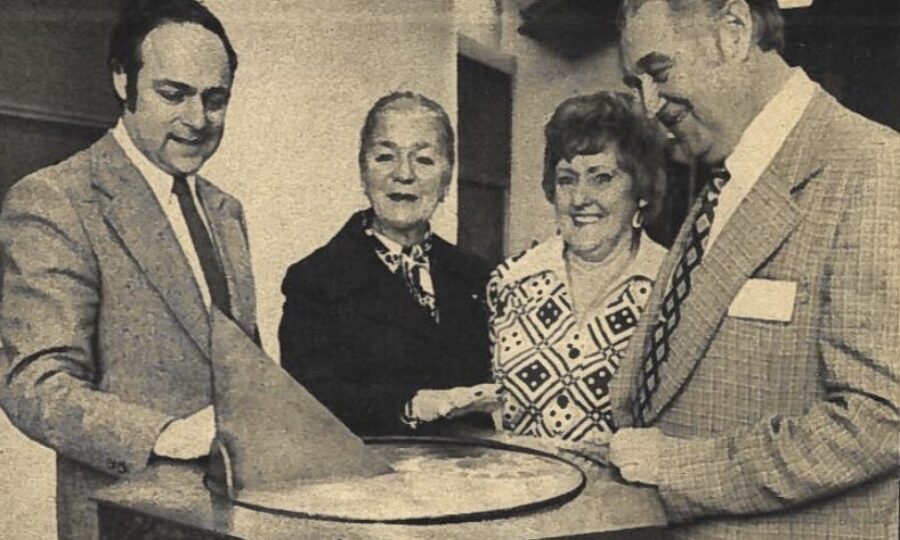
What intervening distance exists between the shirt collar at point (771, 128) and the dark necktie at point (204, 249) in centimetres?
101

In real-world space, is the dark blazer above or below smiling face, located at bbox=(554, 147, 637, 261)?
below

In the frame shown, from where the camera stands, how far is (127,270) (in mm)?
2117

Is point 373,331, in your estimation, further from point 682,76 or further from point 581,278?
point 682,76

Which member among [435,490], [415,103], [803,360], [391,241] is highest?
[415,103]

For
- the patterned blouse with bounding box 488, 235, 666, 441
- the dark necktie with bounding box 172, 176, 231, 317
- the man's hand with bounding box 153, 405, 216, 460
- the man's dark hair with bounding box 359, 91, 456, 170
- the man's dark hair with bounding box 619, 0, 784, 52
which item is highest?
the man's dark hair with bounding box 619, 0, 784, 52

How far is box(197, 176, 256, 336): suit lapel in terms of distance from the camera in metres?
2.15

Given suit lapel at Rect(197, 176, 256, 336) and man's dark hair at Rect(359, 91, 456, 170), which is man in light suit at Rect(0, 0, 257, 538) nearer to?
suit lapel at Rect(197, 176, 256, 336)

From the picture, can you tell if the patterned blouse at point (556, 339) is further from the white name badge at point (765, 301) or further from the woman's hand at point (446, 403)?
the white name badge at point (765, 301)

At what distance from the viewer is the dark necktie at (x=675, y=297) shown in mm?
1998

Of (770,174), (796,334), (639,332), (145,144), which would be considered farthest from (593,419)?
(145,144)

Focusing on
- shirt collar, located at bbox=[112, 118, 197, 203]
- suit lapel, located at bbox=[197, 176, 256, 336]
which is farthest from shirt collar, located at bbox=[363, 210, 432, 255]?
shirt collar, located at bbox=[112, 118, 197, 203]

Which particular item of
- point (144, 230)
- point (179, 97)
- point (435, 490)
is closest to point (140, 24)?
point (179, 97)

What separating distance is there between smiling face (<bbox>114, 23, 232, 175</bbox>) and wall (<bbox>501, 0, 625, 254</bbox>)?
571 millimetres

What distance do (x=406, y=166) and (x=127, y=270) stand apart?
0.58m
